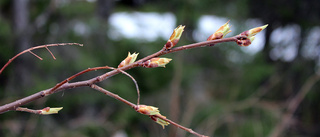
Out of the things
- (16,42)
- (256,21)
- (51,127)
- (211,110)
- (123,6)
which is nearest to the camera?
(51,127)

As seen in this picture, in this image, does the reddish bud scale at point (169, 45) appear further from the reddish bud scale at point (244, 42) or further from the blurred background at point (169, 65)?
the blurred background at point (169, 65)

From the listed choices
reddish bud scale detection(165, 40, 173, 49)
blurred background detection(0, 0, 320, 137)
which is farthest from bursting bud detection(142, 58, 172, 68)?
blurred background detection(0, 0, 320, 137)

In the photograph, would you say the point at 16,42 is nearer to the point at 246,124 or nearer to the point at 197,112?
the point at 197,112

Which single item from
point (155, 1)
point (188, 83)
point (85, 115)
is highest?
point (155, 1)

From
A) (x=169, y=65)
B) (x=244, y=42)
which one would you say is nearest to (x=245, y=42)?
(x=244, y=42)

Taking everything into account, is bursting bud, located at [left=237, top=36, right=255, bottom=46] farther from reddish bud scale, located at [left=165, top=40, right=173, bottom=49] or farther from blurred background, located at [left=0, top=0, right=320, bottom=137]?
blurred background, located at [left=0, top=0, right=320, bottom=137]

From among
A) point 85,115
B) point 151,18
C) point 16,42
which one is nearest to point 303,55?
point 151,18

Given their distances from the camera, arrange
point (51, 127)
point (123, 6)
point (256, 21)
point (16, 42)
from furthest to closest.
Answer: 1. point (123, 6)
2. point (256, 21)
3. point (16, 42)
4. point (51, 127)

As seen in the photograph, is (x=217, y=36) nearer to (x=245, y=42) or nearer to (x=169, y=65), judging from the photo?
(x=245, y=42)
